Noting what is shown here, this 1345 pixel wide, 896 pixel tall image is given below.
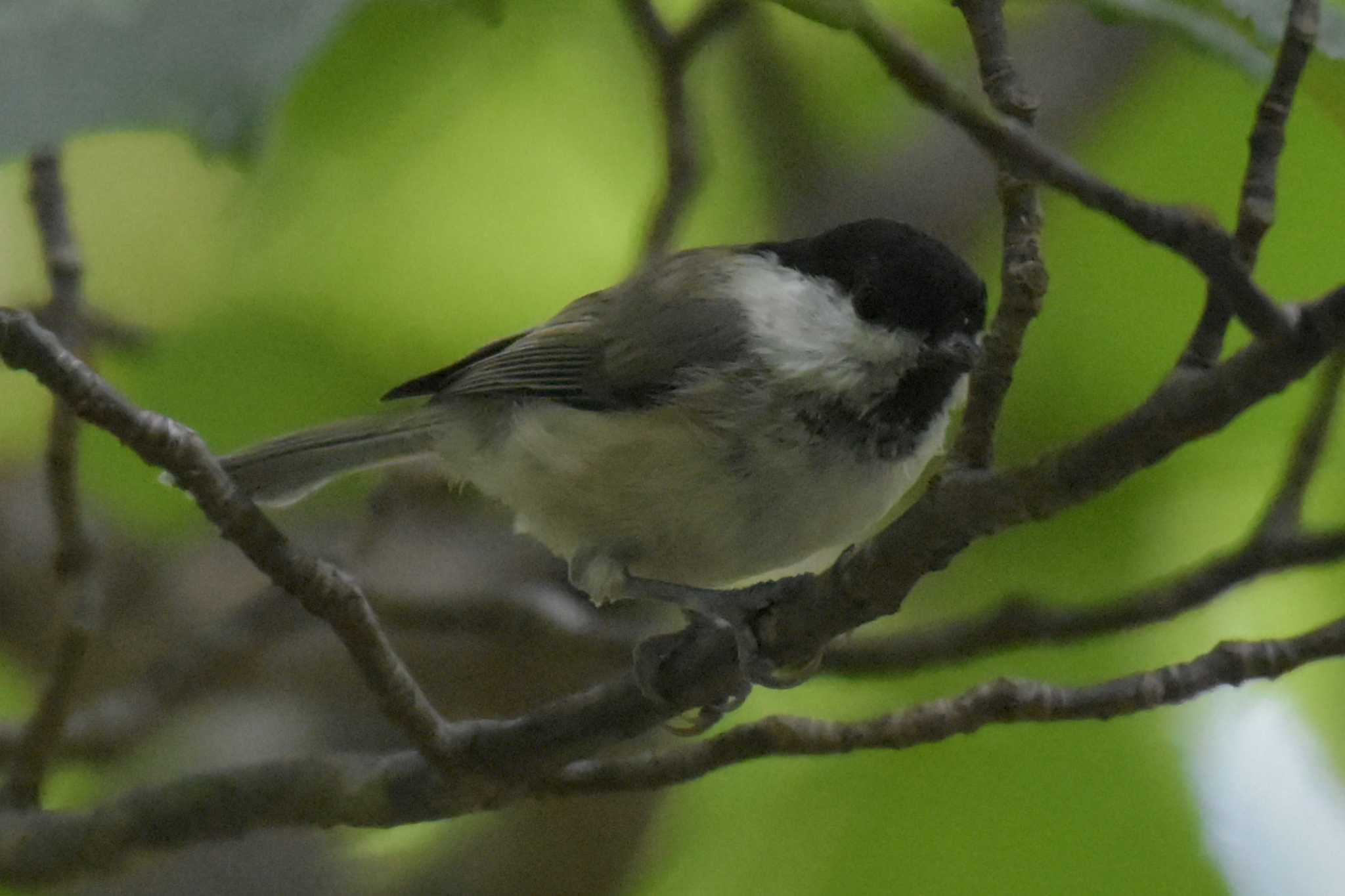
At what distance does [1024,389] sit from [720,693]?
40.9 inches

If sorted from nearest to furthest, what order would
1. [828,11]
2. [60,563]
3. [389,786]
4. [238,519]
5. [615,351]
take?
1. [828,11]
2. [238,519]
3. [389,786]
4. [60,563]
5. [615,351]

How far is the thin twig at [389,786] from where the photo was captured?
4.79 ft

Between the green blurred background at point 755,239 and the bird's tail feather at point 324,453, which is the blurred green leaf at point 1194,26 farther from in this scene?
the bird's tail feather at point 324,453

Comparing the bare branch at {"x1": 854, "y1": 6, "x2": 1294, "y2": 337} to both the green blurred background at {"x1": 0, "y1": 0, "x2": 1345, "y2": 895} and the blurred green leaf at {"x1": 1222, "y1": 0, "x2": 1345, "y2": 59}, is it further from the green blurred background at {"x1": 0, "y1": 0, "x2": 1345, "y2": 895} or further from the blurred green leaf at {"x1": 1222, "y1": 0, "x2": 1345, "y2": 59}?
the green blurred background at {"x1": 0, "y1": 0, "x2": 1345, "y2": 895}

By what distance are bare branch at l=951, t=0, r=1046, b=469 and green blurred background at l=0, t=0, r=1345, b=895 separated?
25.1 inches

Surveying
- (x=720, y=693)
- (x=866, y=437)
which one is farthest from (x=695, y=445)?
(x=720, y=693)

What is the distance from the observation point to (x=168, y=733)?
7.99 feet

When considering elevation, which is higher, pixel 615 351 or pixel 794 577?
pixel 615 351

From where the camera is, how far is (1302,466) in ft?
4.84

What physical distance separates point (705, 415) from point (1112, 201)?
1035 mm

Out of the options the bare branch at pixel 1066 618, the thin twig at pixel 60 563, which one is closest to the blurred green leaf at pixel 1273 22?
the bare branch at pixel 1066 618

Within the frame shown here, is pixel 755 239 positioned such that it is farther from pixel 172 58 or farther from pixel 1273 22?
pixel 172 58

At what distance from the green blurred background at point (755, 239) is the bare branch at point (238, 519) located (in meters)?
0.47

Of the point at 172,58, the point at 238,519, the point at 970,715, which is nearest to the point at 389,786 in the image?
the point at 238,519
